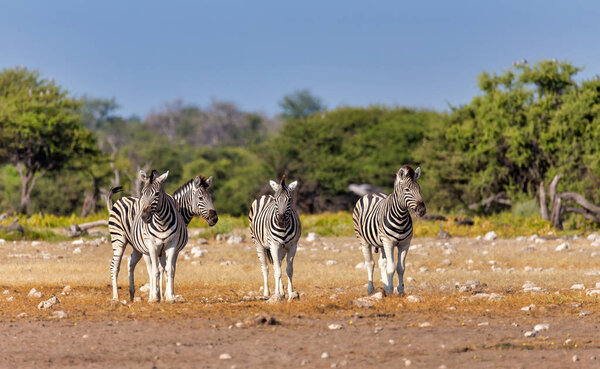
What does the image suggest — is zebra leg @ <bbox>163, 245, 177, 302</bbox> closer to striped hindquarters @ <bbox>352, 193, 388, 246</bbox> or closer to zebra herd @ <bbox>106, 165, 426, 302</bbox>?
zebra herd @ <bbox>106, 165, 426, 302</bbox>

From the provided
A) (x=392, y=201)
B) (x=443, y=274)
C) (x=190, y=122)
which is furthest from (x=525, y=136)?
(x=190, y=122)

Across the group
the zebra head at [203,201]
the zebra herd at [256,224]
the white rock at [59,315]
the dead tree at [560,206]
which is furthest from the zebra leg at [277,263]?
the dead tree at [560,206]

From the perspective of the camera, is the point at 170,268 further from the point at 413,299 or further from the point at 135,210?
the point at 413,299

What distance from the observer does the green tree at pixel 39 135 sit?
40.6 m

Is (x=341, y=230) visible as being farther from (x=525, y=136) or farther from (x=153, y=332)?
(x=153, y=332)

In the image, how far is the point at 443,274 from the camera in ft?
55.6

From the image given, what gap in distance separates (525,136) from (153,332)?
27570mm

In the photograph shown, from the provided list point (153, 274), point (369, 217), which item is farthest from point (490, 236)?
point (153, 274)

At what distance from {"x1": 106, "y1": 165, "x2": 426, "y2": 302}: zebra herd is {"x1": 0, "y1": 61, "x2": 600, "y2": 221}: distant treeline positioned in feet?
71.8

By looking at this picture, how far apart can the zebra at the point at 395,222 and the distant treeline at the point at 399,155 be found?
70.2 feet

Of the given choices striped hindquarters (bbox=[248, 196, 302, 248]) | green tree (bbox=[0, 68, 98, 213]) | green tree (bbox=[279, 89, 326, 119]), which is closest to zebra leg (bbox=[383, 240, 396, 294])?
striped hindquarters (bbox=[248, 196, 302, 248])

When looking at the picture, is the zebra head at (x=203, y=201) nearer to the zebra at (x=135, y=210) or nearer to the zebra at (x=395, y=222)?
the zebra at (x=135, y=210)

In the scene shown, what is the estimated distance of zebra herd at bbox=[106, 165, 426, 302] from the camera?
40.3 feet

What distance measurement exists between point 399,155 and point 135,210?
37.7 metres
